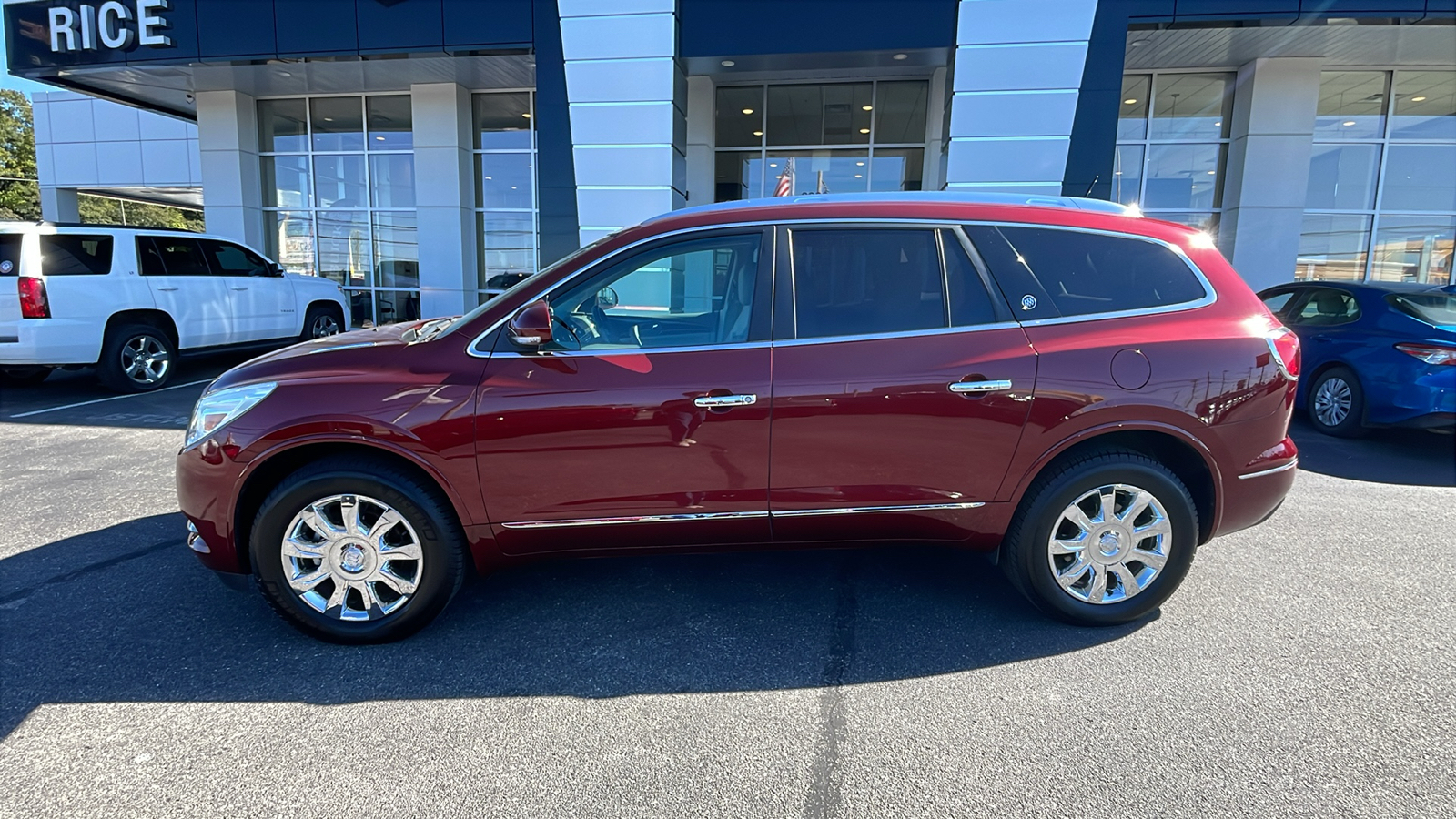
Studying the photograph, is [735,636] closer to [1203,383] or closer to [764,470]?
[764,470]

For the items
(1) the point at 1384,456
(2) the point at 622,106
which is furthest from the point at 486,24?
(1) the point at 1384,456

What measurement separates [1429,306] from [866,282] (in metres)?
6.30

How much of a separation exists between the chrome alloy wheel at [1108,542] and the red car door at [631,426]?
1277 mm

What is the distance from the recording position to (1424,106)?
1331 cm

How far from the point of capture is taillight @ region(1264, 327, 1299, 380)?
3.26 m

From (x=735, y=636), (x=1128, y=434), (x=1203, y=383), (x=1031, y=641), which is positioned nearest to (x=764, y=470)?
(x=735, y=636)

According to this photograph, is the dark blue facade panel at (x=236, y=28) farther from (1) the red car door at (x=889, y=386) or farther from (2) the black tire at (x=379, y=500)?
(1) the red car door at (x=889, y=386)

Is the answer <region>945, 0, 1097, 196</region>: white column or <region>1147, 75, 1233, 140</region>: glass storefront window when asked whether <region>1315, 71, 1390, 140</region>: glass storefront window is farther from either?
<region>945, 0, 1097, 196</region>: white column

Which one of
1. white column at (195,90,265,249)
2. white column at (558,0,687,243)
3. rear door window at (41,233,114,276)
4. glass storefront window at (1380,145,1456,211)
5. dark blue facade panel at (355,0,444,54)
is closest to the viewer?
Answer: rear door window at (41,233,114,276)

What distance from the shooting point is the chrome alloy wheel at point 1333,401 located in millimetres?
7016

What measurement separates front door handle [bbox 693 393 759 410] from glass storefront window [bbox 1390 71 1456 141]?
15936mm

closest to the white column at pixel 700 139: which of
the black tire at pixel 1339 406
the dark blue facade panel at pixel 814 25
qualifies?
the dark blue facade panel at pixel 814 25

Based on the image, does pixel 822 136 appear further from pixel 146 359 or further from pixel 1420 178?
pixel 146 359

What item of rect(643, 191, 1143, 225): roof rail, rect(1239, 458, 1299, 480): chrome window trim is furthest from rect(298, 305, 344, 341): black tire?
rect(1239, 458, 1299, 480): chrome window trim
